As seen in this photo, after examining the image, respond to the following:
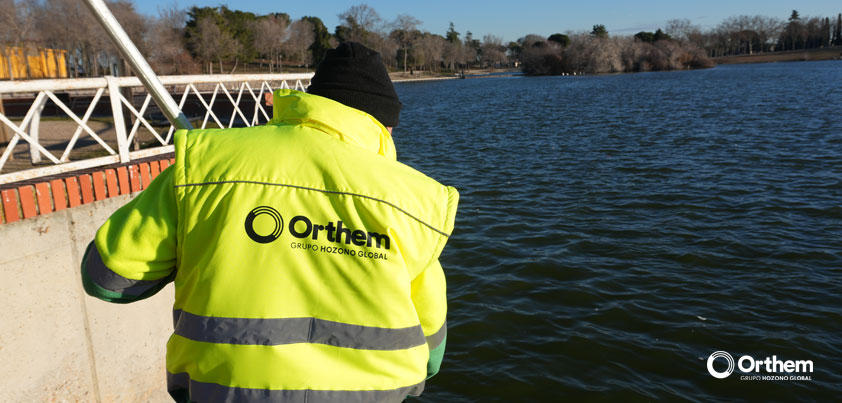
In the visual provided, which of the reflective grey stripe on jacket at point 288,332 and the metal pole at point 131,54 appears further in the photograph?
the metal pole at point 131,54

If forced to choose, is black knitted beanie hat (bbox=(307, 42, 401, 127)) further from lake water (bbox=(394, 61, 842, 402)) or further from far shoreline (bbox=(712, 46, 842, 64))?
far shoreline (bbox=(712, 46, 842, 64))

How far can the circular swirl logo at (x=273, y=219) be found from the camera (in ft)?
5.13

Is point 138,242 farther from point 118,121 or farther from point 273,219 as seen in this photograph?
point 118,121

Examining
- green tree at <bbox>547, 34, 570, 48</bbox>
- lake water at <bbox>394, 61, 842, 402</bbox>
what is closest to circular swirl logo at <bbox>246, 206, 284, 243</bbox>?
lake water at <bbox>394, 61, 842, 402</bbox>

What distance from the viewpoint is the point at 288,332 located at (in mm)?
1595

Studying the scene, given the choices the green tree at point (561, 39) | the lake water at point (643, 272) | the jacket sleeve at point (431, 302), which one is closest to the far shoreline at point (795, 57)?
the green tree at point (561, 39)

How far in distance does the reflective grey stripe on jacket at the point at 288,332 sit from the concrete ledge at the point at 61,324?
9.55 feet

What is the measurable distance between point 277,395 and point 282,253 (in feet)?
1.32

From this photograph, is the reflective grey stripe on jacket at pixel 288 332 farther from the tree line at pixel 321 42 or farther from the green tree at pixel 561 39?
the green tree at pixel 561 39

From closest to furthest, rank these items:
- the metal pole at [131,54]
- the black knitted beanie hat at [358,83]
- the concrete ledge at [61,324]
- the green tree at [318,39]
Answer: the metal pole at [131,54], the black knitted beanie hat at [358,83], the concrete ledge at [61,324], the green tree at [318,39]

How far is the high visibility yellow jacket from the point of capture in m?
1.57

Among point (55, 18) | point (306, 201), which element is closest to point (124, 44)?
point (306, 201)

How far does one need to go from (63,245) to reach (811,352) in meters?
7.34

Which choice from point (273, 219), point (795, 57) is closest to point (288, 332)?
point (273, 219)
